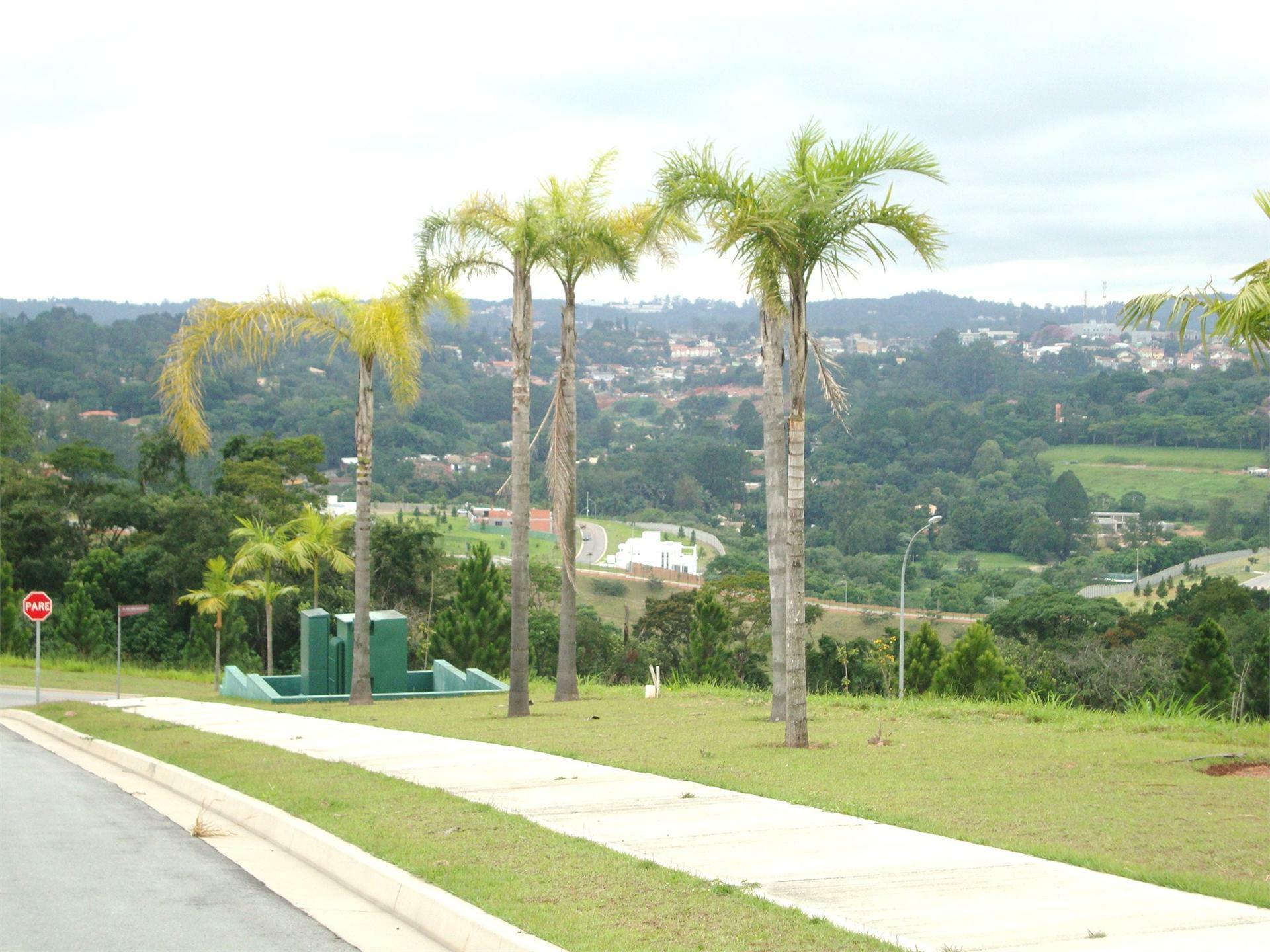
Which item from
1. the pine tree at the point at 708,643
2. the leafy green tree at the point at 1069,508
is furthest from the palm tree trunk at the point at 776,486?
the leafy green tree at the point at 1069,508

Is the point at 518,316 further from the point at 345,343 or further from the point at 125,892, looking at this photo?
the point at 125,892

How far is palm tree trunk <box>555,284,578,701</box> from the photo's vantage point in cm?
1988

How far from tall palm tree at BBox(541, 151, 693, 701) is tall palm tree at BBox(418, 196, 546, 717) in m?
0.32

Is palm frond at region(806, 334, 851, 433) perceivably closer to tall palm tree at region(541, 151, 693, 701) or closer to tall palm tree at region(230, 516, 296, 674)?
tall palm tree at region(541, 151, 693, 701)

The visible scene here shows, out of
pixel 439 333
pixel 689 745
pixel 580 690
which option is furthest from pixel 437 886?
pixel 439 333

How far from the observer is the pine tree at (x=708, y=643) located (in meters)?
38.0

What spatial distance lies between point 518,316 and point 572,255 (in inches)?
54.7

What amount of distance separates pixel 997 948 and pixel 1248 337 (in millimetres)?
8116

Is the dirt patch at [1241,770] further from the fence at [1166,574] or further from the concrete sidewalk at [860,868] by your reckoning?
the fence at [1166,574]

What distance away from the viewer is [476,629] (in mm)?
34719

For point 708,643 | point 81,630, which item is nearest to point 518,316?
point 708,643

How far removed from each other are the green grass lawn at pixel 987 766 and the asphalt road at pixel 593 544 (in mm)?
77106

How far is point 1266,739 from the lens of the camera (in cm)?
1382

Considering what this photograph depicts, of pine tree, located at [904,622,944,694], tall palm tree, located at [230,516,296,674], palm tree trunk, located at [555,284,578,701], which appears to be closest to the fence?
pine tree, located at [904,622,944,694]
